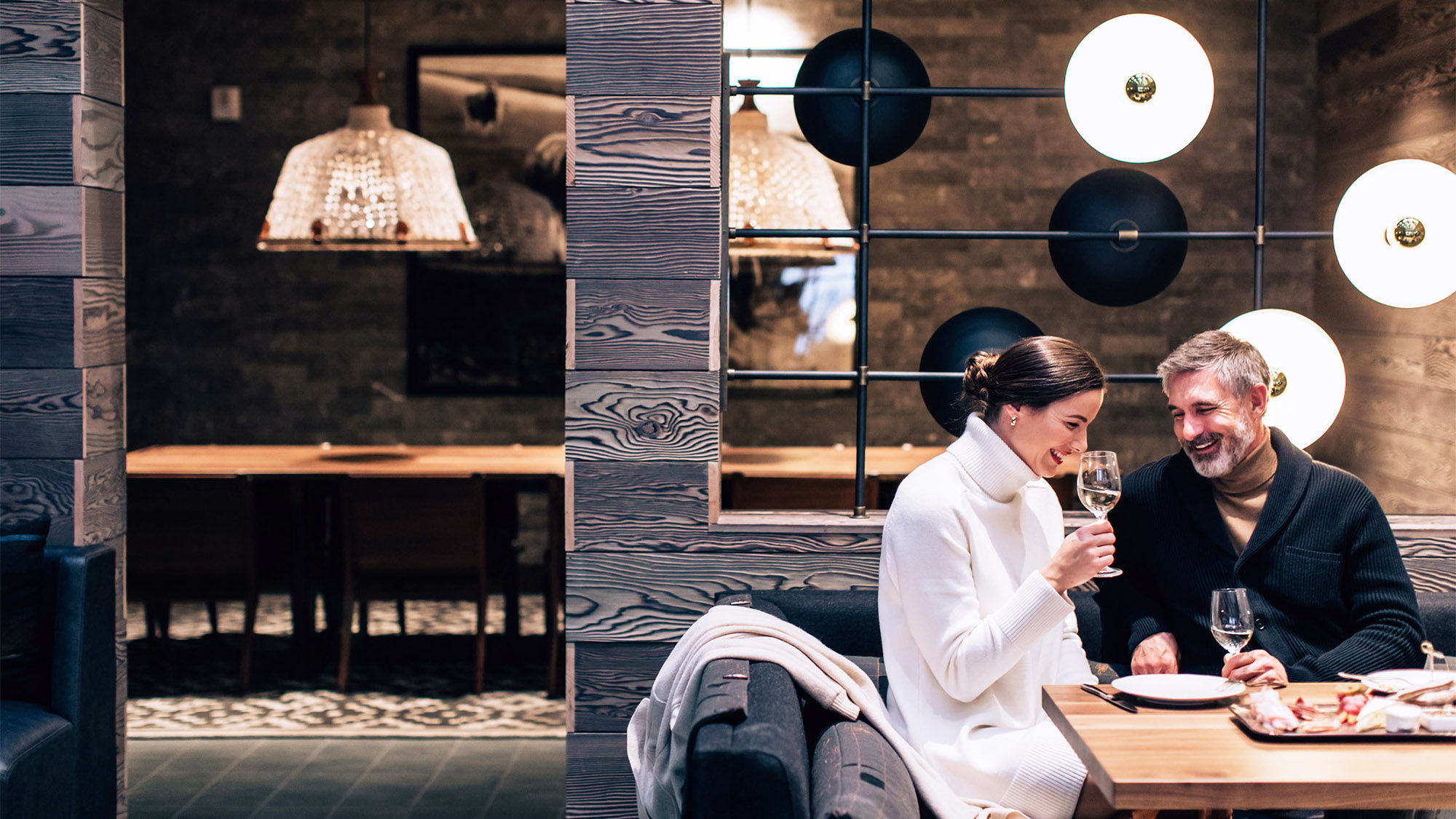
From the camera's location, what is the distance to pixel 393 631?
5.46 meters

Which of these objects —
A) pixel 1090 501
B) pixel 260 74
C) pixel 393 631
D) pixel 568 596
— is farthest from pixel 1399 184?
pixel 260 74

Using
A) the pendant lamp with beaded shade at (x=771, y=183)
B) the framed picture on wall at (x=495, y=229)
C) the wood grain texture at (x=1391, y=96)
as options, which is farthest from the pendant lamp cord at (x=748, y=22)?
the wood grain texture at (x=1391, y=96)

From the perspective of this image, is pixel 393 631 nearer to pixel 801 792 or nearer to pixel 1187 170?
pixel 801 792

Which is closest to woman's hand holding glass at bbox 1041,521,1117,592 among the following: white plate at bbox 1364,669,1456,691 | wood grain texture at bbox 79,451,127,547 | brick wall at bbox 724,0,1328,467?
white plate at bbox 1364,669,1456,691

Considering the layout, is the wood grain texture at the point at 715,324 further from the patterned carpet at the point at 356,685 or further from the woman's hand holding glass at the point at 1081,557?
the patterned carpet at the point at 356,685

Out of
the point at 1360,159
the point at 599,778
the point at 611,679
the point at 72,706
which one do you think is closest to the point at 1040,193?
the point at 1360,159

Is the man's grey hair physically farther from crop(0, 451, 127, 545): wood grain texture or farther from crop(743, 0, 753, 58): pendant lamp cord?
crop(743, 0, 753, 58): pendant lamp cord

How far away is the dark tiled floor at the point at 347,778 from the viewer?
341cm

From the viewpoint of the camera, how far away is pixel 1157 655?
2.35m

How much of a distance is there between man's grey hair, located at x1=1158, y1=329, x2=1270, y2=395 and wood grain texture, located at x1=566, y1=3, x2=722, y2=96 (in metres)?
1.15

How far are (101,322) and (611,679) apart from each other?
1.59 m

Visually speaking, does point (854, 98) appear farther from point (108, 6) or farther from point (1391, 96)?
point (1391, 96)

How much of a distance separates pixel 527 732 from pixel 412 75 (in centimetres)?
395

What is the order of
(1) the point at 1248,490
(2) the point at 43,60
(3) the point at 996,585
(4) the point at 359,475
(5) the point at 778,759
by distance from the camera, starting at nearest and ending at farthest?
(5) the point at 778,759, (3) the point at 996,585, (1) the point at 1248,490, (2) the point at 43,60, (4) the point at 359,475
